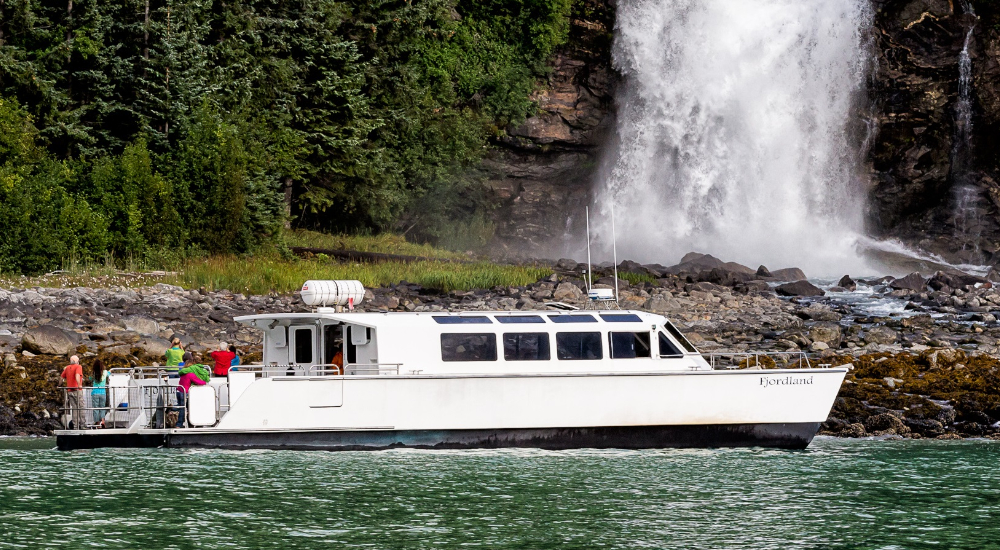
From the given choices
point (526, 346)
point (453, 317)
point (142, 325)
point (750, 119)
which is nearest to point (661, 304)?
point (142, 325)

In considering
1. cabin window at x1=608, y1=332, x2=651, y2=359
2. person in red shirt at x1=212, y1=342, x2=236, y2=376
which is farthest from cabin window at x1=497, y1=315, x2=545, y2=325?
person in red shirt at x1=212, y1=342, x2=236, y2=376

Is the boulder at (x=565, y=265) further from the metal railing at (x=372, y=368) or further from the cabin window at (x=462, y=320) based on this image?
the metal railing at (x=372, y=368)

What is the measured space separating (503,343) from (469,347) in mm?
609

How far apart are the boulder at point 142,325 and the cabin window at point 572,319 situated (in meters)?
14.1

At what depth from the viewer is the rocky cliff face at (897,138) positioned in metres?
65.2

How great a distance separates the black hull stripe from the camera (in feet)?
68.6

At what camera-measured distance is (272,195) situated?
2028 inches

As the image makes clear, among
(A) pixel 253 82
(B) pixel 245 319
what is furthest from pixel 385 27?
(B) pixel 245 319

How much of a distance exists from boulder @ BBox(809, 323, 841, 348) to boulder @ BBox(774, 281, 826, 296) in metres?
11.5

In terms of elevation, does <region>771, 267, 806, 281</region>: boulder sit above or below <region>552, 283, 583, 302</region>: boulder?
above

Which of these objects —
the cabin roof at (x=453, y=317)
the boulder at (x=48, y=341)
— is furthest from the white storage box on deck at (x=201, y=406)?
the boulder at (x=48, y=341)

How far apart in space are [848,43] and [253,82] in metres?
32.3

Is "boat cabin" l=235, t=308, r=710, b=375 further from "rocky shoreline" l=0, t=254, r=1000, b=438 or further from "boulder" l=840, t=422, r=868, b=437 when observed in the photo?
"rocky shoreline" l=0, t=254, r=1000, b=438

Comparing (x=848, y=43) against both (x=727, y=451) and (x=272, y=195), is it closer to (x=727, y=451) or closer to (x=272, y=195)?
(x=272, y=195)
